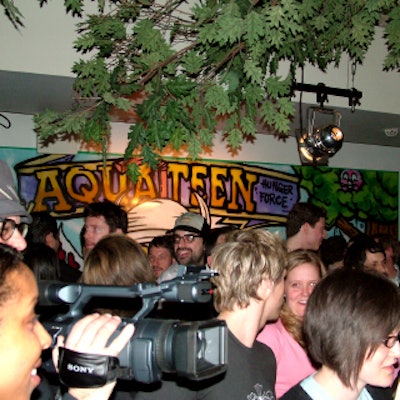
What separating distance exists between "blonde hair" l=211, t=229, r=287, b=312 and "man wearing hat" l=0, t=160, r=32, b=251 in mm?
797

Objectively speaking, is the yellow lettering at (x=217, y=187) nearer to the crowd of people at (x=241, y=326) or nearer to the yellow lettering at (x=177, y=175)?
the yellow lettering at (x=177, y=175)

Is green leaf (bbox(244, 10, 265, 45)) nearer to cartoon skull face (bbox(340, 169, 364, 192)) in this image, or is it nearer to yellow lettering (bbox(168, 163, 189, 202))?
yellow lettering (bbox(168, 163, 189, 202))

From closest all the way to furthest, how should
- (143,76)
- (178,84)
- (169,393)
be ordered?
(169,393) → (178,84) → (143,76)

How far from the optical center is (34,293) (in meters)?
1.21

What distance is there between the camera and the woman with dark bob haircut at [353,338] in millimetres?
1857

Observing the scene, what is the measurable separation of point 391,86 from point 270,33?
3.35m

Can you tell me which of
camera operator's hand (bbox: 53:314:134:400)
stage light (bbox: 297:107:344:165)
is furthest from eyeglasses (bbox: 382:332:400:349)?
stage light (bbox: 297:107:344:165)

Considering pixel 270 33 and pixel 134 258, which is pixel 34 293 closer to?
pixel 134 258

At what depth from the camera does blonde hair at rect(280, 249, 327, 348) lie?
9.25ft

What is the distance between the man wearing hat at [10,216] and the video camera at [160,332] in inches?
19.7

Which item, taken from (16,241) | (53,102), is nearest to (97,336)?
(16,241)

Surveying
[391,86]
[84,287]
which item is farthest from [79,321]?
[391,86]

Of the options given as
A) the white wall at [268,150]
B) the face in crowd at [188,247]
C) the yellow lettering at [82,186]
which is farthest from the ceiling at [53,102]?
the face in crowd at [188,247]

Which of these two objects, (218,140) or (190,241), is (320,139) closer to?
(190,241)
